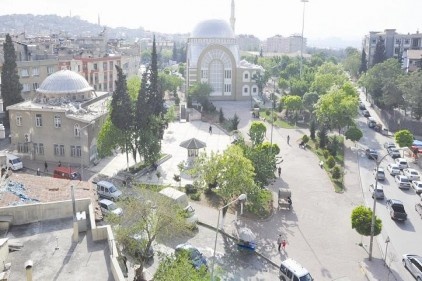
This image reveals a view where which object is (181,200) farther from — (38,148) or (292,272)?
(38,148)

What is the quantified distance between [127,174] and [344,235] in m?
19.0

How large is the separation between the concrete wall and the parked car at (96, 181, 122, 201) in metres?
15.7

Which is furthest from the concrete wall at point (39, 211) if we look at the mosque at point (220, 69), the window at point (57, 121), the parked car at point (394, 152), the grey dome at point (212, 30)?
the grey dome at point (212, 30)

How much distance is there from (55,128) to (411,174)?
32.7 m

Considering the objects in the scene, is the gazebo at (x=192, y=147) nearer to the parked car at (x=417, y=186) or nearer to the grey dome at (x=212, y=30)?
the parked car at (x=417, y=186)

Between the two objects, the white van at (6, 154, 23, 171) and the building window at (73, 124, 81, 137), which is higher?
the building window at (73, 124, 81, 137)

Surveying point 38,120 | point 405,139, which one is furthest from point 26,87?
point 405,139

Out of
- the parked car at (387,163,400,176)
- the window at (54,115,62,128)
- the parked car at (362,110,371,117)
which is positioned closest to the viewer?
the window at (54,115,62,128)

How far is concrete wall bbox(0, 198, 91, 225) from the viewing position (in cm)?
1725

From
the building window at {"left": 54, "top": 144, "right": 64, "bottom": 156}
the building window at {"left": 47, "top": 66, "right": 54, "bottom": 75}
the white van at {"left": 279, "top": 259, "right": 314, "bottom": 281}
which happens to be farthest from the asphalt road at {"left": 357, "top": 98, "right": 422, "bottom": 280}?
the building window at {"left": 47, "top": 66, "right": 54, "bottom": 75}

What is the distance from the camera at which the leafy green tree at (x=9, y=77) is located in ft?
166

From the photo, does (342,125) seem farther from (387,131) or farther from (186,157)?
(186,157)

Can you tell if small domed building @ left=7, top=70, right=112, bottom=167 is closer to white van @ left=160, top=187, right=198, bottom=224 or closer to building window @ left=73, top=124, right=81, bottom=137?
building window @ left=73, top=124, right=81, bottom=137

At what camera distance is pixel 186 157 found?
45562 millimetres
